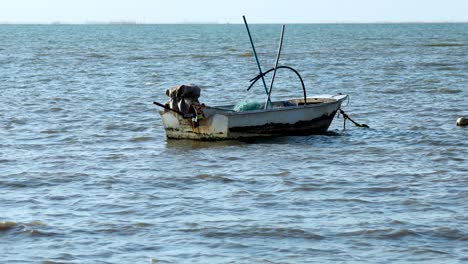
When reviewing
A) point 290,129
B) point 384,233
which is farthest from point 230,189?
point 290,129

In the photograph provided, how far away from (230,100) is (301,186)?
1432 centimetres

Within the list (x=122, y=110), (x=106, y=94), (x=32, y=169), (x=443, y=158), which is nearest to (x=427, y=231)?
(x=443, y=158)

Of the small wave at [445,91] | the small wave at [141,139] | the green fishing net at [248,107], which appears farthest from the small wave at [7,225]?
the small wave at [445,91]

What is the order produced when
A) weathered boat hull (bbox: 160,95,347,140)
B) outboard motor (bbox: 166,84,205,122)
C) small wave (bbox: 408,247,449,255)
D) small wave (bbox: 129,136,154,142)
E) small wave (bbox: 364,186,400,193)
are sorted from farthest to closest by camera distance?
small wave (bbox: 129,136,154,142) → weathered boat hull (bbox: 160,95,347,140) → outboard motor (bbox: 166,84,205,122) → small wave (bbox: 364,186,400,193) → small wave (bbox: 408,247,449,255)

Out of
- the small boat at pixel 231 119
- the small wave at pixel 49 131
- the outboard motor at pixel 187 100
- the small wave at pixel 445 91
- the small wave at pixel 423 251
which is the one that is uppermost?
the outboard motor at pixel 187 100

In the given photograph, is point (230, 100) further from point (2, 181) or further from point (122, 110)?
point (2, 181)

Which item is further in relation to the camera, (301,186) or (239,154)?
(239,154)

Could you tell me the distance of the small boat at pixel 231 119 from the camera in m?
16.7

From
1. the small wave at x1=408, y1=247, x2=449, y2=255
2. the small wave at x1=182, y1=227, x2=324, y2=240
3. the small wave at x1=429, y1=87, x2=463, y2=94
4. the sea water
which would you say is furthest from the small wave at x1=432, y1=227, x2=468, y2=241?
the small wave at x1=429, y1=87, x2=463, y2=94

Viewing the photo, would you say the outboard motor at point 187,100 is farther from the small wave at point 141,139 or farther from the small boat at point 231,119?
the small wave at point 141,139

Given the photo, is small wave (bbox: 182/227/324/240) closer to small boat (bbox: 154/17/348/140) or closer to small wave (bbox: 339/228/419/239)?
small wave (bbox: 339/228/419/239)

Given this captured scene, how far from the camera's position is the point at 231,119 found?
16.8 meters

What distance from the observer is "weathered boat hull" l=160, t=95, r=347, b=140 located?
16812 millimetres

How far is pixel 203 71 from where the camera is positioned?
135ft
